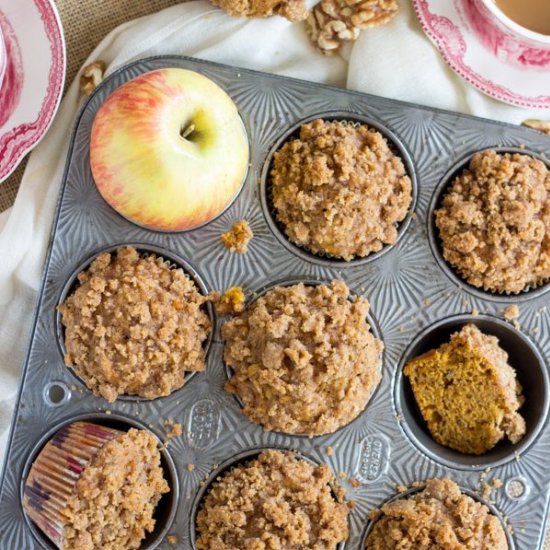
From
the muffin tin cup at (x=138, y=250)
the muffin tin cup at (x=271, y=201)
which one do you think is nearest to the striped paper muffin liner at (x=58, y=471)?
the muffin tin cup at (x=138, y=250)

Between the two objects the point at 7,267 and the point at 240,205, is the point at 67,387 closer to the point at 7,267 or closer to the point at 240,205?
the point at 7,267

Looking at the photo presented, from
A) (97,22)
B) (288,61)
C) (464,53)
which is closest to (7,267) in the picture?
(97,22)

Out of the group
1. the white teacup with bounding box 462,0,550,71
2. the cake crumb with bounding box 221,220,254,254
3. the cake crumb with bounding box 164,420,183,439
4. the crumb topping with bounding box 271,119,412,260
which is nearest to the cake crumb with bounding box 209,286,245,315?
the cake crumb with bounding box 221,220,254,254

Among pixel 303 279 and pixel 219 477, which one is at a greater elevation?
pixel 303 279

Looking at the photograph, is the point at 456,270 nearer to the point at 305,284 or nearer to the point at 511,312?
the point at 511,312

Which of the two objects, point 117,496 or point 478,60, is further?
point 478,60

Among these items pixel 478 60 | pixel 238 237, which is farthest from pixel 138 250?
pixel 478 60

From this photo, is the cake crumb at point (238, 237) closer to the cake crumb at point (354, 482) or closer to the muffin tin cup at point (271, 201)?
the muffin tin cup at point (271, 201)

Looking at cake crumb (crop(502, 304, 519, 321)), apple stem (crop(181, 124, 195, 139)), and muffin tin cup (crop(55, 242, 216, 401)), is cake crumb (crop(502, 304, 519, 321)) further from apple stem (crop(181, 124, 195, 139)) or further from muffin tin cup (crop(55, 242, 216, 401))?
apple stem (crop(181, 124, 195, 139))
